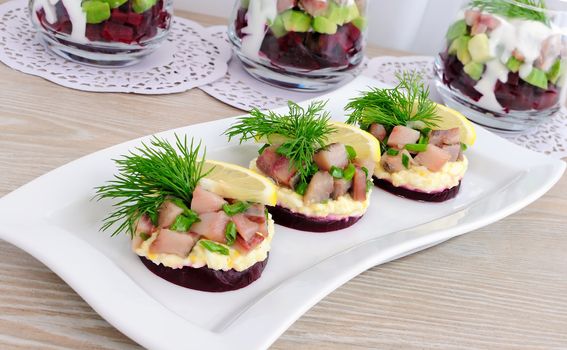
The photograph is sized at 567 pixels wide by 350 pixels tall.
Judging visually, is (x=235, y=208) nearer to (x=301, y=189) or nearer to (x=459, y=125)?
(x=301, y=189)

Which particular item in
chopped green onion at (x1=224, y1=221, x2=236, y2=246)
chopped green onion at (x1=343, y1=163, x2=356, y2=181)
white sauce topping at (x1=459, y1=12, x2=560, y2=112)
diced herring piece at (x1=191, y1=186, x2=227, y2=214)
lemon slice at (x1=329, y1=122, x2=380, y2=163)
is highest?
white sauce topping at (x1=459, y1=12, x2=560, y2=112)

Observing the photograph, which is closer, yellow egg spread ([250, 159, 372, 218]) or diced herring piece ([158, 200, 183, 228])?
diced herring piece ([158, 200, 183, 228])

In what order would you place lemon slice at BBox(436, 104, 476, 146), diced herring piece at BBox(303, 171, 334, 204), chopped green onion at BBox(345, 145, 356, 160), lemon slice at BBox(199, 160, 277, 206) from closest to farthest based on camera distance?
1. lemon slice at BBox(199, 160, 277, 206)
2. diced herring piece at BBox(303, 171, 334, 204)
3. chopped green onion at BBox(345, 145, 356, 160)
4. lemon slice at BBox(436, 104, 476, 146)

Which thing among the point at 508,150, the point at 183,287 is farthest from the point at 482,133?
the point at 183,287

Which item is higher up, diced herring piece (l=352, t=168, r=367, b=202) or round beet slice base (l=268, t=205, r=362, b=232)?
diced herring piece (l=352, t=168, r=367, b=202)

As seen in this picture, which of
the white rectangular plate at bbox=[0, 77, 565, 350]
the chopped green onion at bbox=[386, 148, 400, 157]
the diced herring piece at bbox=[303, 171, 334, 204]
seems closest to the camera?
the white rectangular plate at bbox=[0, 77, 565, 350]

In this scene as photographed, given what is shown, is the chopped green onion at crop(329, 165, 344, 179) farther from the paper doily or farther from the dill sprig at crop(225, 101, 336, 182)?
the paper doily

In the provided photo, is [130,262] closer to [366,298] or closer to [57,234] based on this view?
[57,234]

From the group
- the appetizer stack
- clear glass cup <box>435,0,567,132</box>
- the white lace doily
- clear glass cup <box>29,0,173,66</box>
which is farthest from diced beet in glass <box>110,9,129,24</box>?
clear glass cup <box>435,0,567,132</box>
